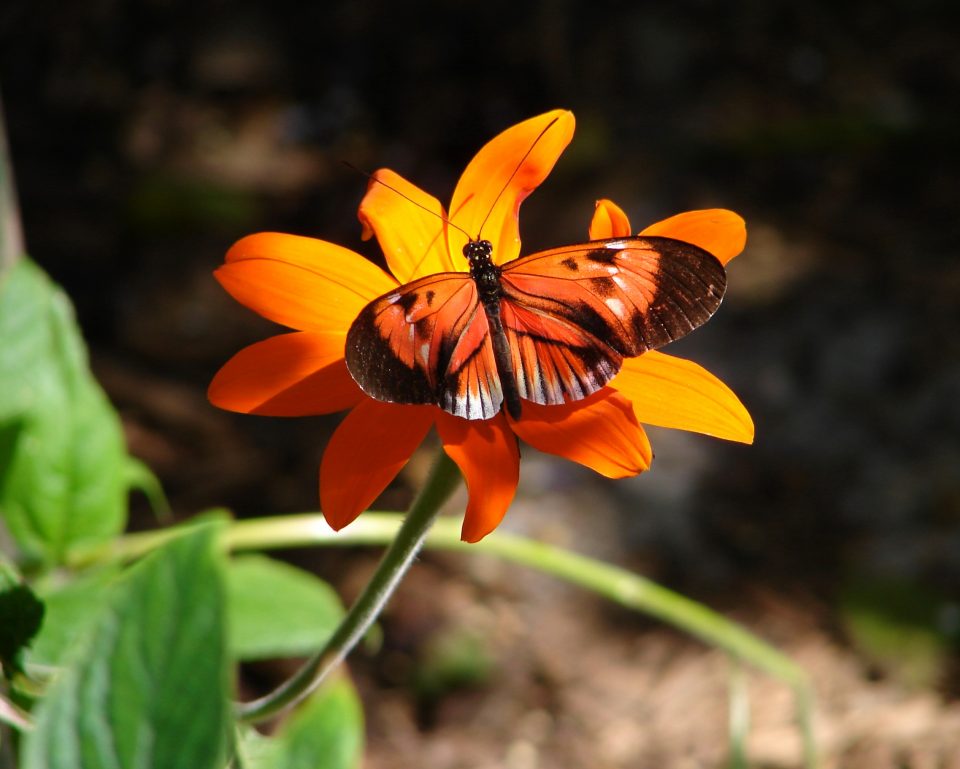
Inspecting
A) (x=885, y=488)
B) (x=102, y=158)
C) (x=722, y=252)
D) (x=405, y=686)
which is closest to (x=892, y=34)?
(x=885, y=488)

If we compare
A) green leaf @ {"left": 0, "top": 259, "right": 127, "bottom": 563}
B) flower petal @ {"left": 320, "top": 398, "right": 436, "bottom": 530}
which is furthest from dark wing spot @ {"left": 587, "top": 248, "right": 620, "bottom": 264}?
green leaf @ {"left": 0, "top": 259, "right": 127, "bottom": 563}

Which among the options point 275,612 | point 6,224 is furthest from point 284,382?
point 6,224

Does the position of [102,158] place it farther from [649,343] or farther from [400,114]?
[649,343]

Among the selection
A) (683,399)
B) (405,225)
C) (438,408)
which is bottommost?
(438,408)

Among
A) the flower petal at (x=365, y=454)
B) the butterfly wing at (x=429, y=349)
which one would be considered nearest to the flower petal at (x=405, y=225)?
the butterfly wing at (x=429, y=349)

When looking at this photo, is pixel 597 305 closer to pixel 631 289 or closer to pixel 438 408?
pixel 631 289

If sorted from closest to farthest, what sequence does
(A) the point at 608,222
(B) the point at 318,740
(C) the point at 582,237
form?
1. (A) the point at 608,222
2. (B) the point at 318,740
3. (C) the point at 582,237
